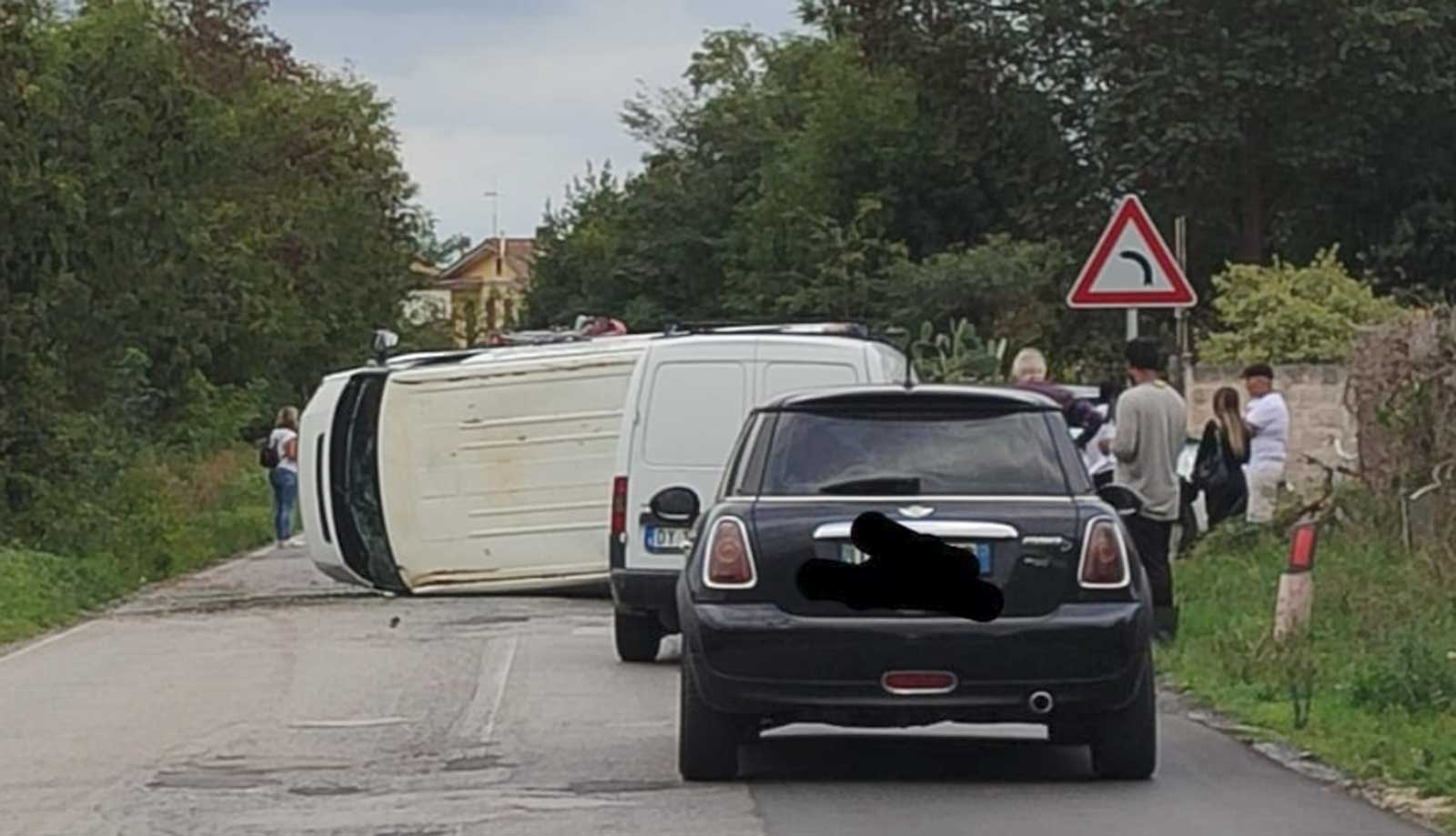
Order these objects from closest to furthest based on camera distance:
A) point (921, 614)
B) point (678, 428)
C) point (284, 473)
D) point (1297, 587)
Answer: point (921, 614), point (1297, 587), point (678, 428), point (284, 473)

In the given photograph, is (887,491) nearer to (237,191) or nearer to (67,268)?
(67,268)

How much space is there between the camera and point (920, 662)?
1088 cm

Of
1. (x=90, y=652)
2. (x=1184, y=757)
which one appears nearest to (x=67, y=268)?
(x=90, y=652)

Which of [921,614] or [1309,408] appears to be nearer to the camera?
[921,614]

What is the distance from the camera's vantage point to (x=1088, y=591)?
1104 cm

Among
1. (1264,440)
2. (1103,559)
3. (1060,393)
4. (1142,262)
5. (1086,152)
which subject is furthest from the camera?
(1086,152)

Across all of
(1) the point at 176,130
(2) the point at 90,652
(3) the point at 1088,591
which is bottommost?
(2) the point at 90,652

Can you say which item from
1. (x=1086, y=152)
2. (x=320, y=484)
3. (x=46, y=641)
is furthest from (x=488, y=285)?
(x=46, y=641)

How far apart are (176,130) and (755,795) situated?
→ 2603cm

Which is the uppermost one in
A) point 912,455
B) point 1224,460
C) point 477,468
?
point 912,455

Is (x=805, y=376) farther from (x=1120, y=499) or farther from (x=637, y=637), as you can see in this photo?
(x=1120, y=499)

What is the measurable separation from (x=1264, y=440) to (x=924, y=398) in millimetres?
10263

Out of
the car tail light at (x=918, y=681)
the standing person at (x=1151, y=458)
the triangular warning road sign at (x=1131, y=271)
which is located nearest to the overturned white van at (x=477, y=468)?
the triangular warning road sign at (x=1131, y=271)

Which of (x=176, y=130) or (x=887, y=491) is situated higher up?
(x=176, y=130)
